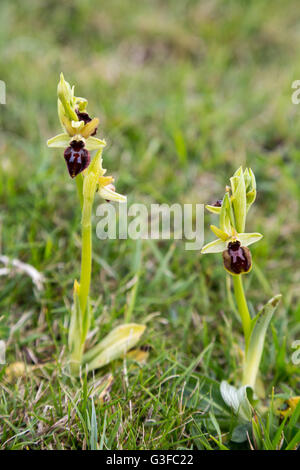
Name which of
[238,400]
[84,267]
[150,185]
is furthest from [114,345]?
[150,185]

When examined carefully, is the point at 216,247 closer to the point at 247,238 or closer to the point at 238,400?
the point at 247,238

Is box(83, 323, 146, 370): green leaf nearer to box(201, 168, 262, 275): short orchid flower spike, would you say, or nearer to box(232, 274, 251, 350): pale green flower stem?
box(232, 274, 251, 350): pale green flower stem

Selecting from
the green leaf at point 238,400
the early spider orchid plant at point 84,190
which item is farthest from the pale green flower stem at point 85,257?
the green leaf at point 238,400

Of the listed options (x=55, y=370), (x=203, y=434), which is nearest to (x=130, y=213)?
(x=55, y=370)

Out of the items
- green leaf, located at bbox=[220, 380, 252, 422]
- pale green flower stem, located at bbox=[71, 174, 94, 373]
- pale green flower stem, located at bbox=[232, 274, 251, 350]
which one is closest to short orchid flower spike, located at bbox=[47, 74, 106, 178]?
pale green flower stem, located at bbox=[71, 174, 94, 373]
